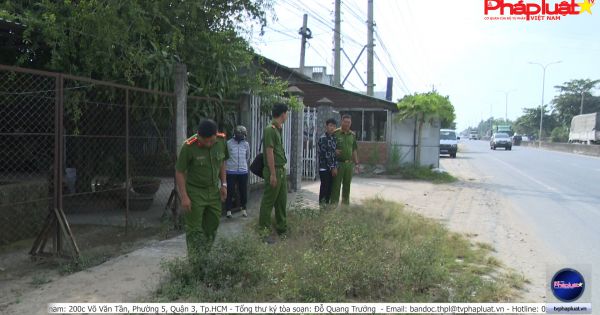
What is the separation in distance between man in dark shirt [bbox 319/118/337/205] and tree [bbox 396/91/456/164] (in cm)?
1011

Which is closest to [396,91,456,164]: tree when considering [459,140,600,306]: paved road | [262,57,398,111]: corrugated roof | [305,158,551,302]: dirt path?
[262,57,398,111]: corrugated roof

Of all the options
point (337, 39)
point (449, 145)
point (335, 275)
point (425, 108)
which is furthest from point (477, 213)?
point (449, 145)

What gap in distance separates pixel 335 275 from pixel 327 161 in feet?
12.4

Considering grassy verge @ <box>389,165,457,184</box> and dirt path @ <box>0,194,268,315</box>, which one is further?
grassy verge @ <box>389,165,457,184</box>

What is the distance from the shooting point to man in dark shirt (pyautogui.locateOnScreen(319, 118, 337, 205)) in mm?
7918

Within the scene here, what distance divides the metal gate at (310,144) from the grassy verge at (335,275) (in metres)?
7.94

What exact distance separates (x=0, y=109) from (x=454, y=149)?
→ 26.7m

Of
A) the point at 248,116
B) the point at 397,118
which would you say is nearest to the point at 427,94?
the point at 397,118

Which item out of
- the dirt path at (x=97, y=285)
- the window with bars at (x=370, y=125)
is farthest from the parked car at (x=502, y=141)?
the dirt path at (x=97, y=285)

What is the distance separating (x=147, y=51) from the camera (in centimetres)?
766

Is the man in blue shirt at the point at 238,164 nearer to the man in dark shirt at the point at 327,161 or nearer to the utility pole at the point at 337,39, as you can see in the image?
the man in dark shirt at the point at 327,161

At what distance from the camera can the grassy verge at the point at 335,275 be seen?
4.18 m

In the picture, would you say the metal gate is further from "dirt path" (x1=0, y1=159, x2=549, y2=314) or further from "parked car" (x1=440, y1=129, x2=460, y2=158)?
"parked car" (x1=440, y1=129, x2=460, y2=158)

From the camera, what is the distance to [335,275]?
430cm
